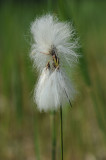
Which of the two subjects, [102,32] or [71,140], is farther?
[102,32]

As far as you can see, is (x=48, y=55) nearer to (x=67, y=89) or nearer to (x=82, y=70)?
(x=67, y=89)

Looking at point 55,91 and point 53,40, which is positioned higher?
point 53,40

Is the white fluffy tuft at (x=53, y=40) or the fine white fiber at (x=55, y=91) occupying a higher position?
the white fluffy tuft at (x=53, y=40)

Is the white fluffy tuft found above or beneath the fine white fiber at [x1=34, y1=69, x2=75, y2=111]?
above

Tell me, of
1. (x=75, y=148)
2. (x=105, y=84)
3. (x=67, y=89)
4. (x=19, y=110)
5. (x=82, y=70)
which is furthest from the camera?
(x=105, y=84)

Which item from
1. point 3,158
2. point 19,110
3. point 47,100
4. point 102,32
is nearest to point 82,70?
point 47,100

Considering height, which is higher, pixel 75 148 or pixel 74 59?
pixel 74 59
